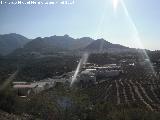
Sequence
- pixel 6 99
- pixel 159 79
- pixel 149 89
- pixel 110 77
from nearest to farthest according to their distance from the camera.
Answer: pixel 6 99 → pixel 149 89 → pixel 159 79 → pixel 110 77

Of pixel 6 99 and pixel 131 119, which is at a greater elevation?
pixel 6 99

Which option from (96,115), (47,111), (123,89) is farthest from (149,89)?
(47,111)

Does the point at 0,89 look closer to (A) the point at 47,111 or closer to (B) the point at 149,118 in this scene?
(A) the point at 47,111

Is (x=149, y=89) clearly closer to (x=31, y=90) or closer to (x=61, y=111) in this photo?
(x=31, y=90)

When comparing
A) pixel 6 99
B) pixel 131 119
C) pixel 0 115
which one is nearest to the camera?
pixel 0 115

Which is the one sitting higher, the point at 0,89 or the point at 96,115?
the point at 0,89

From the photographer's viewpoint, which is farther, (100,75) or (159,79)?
(100,75)

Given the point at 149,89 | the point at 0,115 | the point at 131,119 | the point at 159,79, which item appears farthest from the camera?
the point at 159,79

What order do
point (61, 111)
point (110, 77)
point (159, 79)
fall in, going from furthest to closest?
point (110, 77) < point (159, 79) < point (61, 111)

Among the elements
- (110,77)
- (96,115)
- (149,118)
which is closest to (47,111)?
(96,115)
